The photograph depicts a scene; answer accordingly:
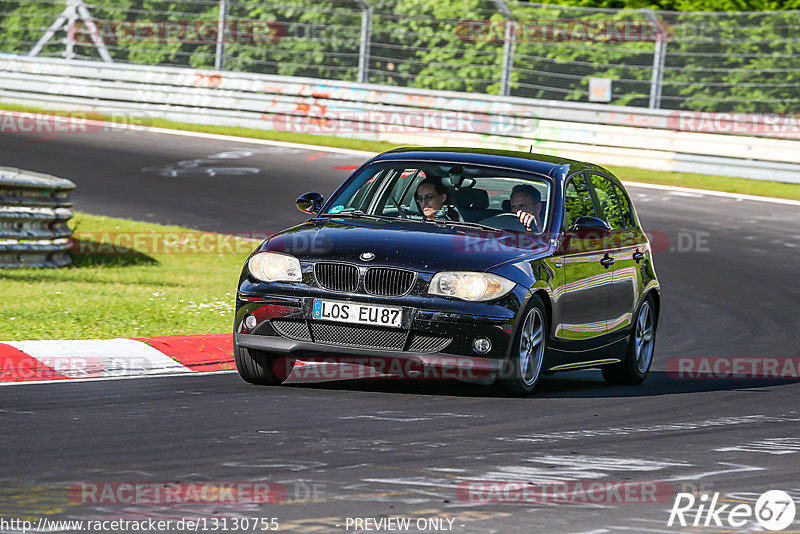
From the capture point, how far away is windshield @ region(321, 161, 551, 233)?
9.53 m

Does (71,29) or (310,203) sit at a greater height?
(71,29)

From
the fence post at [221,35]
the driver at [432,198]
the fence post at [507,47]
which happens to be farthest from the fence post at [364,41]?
the driver at [432,198]

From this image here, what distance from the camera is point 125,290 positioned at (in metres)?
13.2

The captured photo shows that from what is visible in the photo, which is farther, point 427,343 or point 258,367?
point 258,367

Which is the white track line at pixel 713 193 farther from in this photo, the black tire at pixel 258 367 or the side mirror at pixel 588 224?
the black tire at pixel 258 367

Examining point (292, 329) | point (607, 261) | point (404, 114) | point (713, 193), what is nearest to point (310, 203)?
point (292, 329)

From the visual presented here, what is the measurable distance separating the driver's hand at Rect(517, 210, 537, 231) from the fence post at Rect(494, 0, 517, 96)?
1645cm

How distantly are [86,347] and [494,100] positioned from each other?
16082mm

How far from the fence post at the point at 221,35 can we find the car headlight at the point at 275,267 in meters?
19.1

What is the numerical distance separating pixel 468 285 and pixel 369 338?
657mm

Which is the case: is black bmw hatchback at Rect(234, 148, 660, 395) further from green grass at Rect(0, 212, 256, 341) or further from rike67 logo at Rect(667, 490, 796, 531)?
rike67 logo at Rect(667, 490, 796, 531)

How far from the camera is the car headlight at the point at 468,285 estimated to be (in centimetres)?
851

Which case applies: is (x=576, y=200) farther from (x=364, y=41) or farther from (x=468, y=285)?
(x=364, y=41)

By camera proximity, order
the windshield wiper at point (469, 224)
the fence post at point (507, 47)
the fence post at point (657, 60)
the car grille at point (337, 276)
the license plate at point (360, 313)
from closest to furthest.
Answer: the license plate at point (360, 313), the car grille at point (337, 276), the windshield wiper at point (469, 224), the fence post at point (657, 60), the fence post at point (507, 47)
